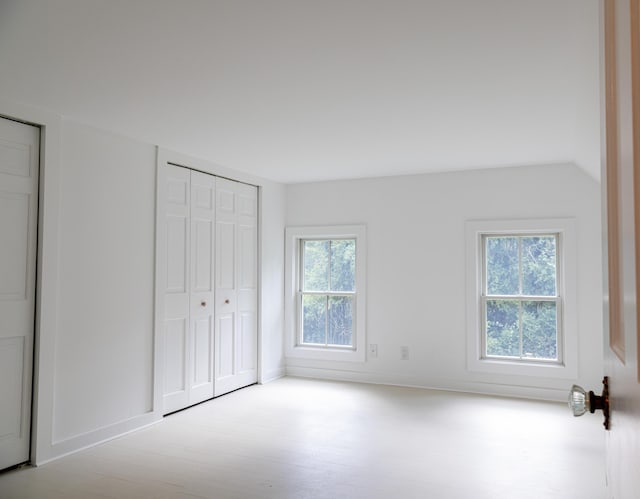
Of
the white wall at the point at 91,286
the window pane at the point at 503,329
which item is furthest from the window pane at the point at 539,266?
the white wall at the point at 91,286

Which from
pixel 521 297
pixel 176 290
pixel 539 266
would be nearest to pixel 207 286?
pixel 176 290

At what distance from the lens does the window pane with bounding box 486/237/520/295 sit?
5117 millimetres

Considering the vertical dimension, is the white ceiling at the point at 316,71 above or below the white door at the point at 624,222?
above

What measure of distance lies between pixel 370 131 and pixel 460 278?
2185 mm

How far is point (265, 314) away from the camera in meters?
Answer: 5.72

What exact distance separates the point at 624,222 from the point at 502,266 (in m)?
4.86

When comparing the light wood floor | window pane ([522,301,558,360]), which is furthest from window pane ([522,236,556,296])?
the light wood floor

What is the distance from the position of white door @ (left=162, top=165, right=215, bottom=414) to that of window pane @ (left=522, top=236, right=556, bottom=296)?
3265mm

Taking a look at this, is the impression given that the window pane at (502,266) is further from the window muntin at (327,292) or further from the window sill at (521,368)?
the window muntin at (327,292)

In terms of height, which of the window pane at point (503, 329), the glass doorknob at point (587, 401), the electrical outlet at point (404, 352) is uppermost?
the glass doorknob at point (587, 401)

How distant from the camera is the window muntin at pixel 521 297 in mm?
4953

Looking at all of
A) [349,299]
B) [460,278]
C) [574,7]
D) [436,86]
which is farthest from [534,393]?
[574,7]

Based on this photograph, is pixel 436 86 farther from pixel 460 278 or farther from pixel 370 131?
pixel 460 278

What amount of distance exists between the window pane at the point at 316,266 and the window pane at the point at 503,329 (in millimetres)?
1955
